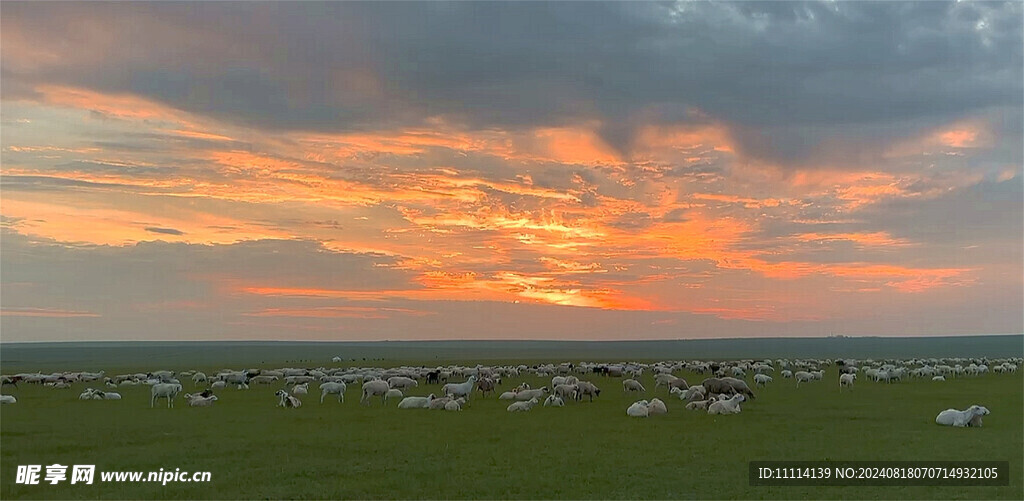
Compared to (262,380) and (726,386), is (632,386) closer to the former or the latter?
(726,386)

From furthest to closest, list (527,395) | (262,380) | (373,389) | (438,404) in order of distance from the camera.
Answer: (262,380) < (373,389) < (527,395) < (438,404)

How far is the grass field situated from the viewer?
15492 millimetres

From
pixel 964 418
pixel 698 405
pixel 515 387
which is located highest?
pixel 964 418

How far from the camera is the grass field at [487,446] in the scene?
50.8 feet

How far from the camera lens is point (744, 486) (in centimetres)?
1572

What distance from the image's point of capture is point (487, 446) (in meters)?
20.4

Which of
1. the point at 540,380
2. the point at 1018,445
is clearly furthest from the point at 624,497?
the point at 540,380

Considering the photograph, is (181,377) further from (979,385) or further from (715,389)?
(979,385)

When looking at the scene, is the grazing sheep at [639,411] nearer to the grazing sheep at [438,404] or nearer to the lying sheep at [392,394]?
the grazing sheep at [438,404]

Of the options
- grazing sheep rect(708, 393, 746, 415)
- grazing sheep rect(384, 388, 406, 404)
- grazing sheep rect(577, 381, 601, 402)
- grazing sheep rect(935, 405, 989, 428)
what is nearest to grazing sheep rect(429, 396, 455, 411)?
grazing sheep rect(384, 388, 406, 404)

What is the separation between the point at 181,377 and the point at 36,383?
32.5 feet

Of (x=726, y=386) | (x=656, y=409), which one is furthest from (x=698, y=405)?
(x=726, y=386)

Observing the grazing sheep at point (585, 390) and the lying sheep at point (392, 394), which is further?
the lying sheep at point (392, 394)

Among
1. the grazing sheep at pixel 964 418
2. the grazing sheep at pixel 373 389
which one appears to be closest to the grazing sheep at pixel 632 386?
the grazing sheep at pixel 373 389
